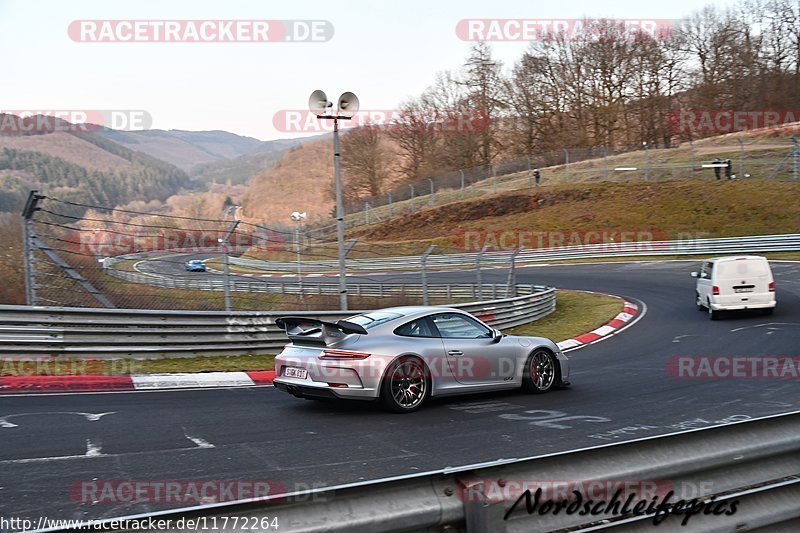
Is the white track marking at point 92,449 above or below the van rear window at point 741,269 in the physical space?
below

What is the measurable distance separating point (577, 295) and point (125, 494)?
22.9 meters

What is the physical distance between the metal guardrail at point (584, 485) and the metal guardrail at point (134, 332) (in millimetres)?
9677

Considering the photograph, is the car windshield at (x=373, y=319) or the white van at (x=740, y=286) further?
the white van at (x=740, y=286)

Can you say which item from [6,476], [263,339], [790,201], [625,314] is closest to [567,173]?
[790,201]

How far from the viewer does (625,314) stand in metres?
21.6

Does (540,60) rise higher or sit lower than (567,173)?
higher

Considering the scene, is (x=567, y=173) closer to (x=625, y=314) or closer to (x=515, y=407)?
(x=625, y=314)

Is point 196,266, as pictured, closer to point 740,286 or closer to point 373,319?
point 373,319

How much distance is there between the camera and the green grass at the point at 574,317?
18708 millimetres

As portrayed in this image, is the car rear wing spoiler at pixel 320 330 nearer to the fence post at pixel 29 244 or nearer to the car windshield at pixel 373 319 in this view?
the car windshield at pixel 373 319

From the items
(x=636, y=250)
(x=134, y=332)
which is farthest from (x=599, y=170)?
(x=134, y=332)

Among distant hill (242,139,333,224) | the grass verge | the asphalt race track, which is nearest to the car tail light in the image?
the asphalt race track

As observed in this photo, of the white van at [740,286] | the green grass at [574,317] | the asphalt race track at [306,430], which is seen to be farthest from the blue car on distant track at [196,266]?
the white van at [740,286]

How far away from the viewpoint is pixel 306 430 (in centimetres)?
806
